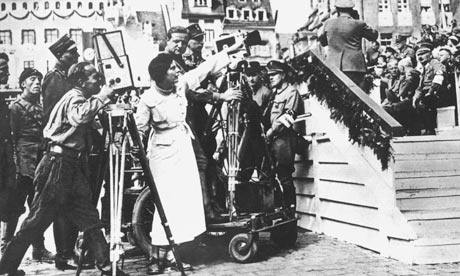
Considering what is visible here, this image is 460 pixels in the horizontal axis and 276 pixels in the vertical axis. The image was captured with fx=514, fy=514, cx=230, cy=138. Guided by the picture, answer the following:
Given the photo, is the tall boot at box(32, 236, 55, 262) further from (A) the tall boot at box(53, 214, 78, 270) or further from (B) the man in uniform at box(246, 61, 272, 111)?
(B) the man in uniform at box(246, 61, 272, 111)

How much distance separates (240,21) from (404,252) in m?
4.59

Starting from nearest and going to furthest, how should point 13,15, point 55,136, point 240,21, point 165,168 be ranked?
1. point 55,136
2. point 165,168
3. point 13,15
4. point 240,21

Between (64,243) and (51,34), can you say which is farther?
(51,34)

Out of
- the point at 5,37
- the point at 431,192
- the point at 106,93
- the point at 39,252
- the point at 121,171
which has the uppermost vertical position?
the point at 5,37

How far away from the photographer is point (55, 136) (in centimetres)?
469

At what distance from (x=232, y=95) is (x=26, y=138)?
2.48 metres

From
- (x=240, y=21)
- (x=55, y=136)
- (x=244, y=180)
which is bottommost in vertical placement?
(x=244, y=180)

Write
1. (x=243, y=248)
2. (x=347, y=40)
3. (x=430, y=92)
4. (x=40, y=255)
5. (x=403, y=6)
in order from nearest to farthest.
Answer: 1. (x=243, y=248)
2. (x=40, y=255)
3. (x=347, y=40)
4. (x=430, y=92)
5. (x=403, y=6)

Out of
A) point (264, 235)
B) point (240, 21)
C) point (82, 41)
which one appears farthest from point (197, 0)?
point (264, 235)

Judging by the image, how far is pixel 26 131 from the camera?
231 inches

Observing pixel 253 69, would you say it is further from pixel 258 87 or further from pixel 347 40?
pixel 347 40

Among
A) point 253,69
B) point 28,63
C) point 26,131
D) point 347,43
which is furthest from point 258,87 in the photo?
point 26,131

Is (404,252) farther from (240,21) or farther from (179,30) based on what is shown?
(240,21)

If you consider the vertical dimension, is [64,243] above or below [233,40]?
below
